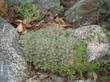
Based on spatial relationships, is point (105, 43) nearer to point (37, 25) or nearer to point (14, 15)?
point (37, 25)

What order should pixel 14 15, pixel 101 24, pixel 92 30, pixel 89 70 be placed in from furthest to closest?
pixel 14 15 → pixel 101 24 → pixel 92 30 → pixel 89 70

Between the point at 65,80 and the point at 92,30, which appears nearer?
the point at 65,80

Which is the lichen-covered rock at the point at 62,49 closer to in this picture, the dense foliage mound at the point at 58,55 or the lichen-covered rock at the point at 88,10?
the dense foliage mound at the point at 58,55

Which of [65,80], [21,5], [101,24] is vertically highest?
[21,5]

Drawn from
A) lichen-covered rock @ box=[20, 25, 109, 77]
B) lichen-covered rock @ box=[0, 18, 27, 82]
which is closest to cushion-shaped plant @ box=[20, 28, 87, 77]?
lichen-covered rock @ box=[20, 25, 109, 77]

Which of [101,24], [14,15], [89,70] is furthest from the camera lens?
[14,15]

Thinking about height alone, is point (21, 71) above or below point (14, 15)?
below

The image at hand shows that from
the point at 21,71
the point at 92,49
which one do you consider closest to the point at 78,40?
the point at 92,49
